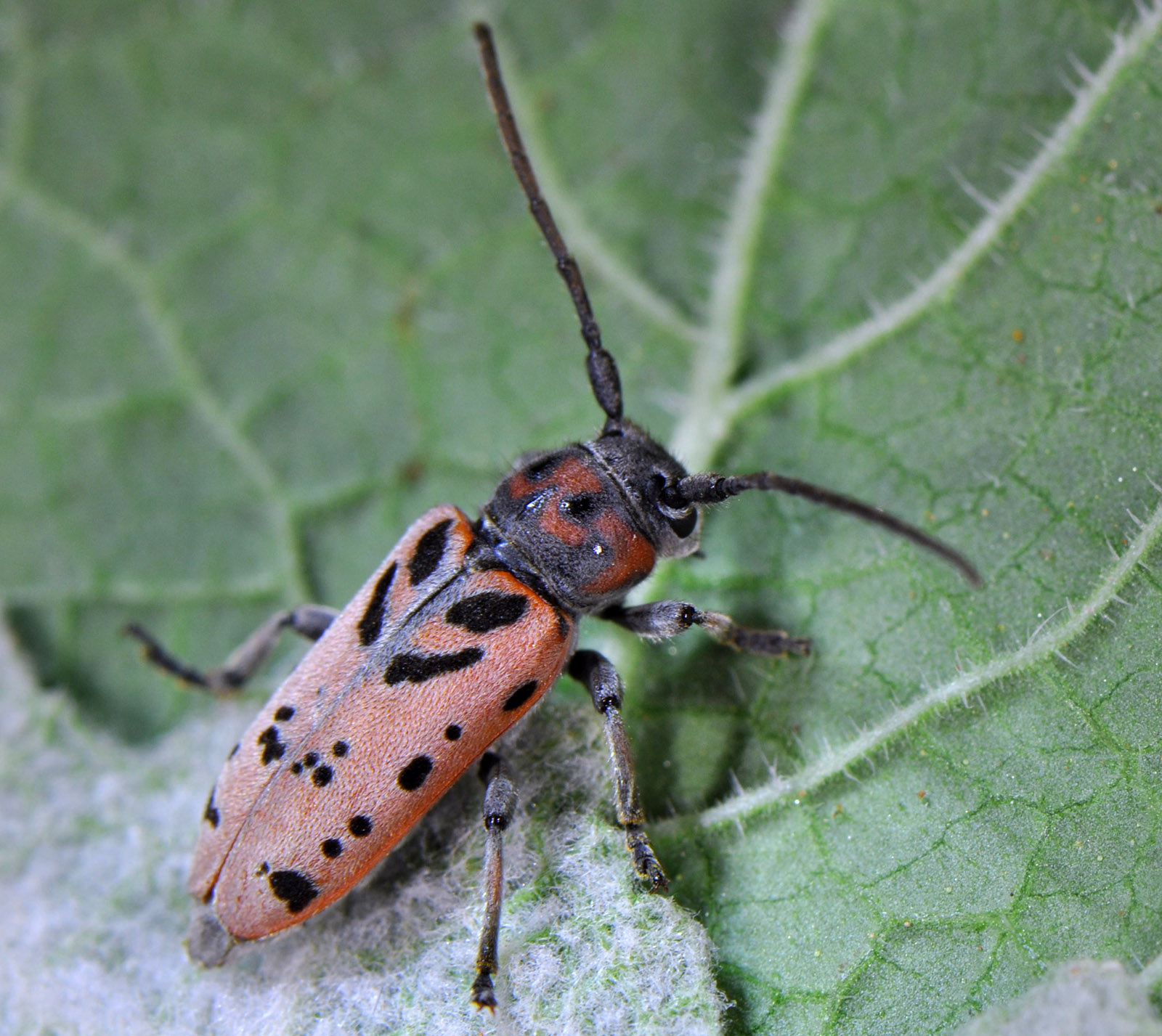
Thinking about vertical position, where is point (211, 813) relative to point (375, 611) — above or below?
below

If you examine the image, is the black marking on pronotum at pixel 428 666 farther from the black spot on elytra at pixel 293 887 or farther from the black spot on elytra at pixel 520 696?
the black spot on elytra at pixel 293 887

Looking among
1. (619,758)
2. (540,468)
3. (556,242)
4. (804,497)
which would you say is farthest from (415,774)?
(556,242)

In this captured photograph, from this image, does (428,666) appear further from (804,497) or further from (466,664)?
(804,497)

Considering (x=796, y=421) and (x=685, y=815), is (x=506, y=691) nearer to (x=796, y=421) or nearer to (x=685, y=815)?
(x=685, y=815)

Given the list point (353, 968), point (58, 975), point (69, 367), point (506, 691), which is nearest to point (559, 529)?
point (506, 691)

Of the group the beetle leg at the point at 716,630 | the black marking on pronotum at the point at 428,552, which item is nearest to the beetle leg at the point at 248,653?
the black marking on pronotum at the point at 428,552
